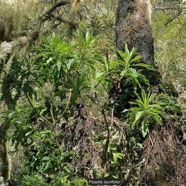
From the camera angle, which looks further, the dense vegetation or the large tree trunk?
the large tree trunk

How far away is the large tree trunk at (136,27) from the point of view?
3234 millimetres

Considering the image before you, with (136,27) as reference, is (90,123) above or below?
below

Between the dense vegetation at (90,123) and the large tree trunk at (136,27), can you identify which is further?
the large tree trunk at (136,27)

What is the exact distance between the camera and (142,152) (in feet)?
8.73

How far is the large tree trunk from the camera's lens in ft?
10.6

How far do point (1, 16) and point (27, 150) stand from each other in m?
1.72

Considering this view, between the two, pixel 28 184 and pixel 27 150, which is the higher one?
pixel 27 150

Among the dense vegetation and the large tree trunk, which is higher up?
the large tree trunk

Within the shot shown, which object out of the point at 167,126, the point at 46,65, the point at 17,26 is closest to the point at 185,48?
the point at 17,26

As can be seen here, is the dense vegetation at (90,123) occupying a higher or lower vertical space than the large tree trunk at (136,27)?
lower

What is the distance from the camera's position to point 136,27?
332 centimetres

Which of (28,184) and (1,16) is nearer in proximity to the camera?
(28,184)

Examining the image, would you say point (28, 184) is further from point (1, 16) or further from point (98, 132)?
point (1, 16)

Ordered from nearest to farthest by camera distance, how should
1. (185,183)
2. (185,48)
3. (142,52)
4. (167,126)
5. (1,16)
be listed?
(185,183) < (167,126) < (142,52) < (1,16) < (185,48)
